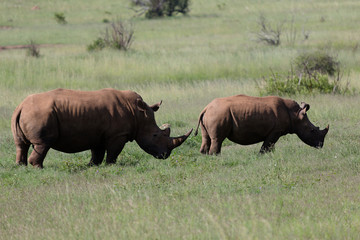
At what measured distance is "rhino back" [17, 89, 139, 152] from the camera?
9.09 metres

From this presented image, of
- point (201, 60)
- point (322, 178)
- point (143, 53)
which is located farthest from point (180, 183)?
point (143, 53)

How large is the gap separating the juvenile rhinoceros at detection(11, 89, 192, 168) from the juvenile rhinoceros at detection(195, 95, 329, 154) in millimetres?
594

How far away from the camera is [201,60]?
78.4 ft

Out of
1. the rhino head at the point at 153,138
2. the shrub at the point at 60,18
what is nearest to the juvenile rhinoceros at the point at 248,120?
the rhino head at the point at 153,138

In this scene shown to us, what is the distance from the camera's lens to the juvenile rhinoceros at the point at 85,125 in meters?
9.12

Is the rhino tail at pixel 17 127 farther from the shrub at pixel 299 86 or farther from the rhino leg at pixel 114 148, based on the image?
the shrub at pixel 299 86

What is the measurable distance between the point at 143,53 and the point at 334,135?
15073 millimetres

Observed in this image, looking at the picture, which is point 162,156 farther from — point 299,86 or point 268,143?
point 299,86

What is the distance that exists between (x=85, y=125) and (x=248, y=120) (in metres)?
2.55

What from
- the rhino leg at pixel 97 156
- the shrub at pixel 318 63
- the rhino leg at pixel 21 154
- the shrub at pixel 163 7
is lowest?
the shrub at pixel 163 7

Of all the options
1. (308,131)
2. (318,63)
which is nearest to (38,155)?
(308,131)

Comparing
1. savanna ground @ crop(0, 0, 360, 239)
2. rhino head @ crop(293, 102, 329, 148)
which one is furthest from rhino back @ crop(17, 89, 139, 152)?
rhino head @ crop(293, 102, 329, 148)

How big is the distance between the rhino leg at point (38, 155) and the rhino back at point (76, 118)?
0.09m

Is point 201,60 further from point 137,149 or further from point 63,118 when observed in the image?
point 63,118
